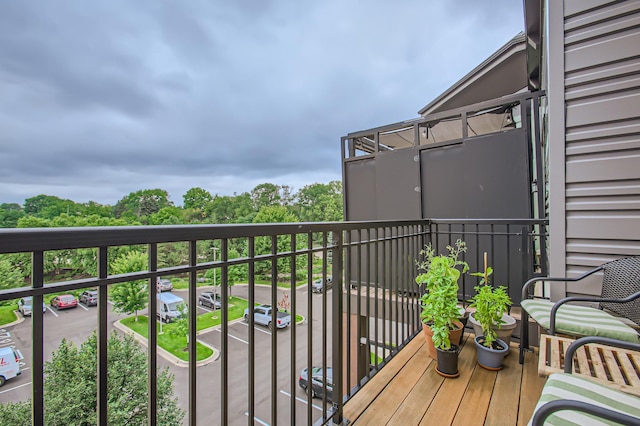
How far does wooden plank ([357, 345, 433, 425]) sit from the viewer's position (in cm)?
Result: 157

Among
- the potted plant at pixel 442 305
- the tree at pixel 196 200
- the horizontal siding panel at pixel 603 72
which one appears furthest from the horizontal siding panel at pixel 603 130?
the tree at pixel 196 200

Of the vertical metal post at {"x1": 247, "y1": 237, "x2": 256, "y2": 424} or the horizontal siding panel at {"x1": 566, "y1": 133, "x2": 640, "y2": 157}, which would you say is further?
the horizontal siding panel at {"x1": 566, "y1": 133, "x2": 640, "y2": 157}

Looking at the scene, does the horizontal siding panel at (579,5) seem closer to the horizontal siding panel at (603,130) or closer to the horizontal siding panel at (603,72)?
the horizontal siding panel at (603,72)

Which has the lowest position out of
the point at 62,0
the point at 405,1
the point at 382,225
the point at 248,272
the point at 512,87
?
the point at 248,272

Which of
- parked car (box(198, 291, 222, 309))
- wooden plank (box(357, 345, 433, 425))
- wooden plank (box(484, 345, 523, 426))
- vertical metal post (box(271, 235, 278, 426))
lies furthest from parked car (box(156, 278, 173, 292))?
wooden plank (box(484, 345, 523, 426))

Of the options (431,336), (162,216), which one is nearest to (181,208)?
(162,216)

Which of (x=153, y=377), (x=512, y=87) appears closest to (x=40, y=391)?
(x=153, y=377)

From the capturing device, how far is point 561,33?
2.21 meters

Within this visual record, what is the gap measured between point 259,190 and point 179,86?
990cm

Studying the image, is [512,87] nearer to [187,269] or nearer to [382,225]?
[382,225]

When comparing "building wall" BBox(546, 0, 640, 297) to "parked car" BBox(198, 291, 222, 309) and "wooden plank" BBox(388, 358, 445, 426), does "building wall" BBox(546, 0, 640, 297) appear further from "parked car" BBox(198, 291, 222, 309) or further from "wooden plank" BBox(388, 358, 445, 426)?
"parked car" BBox(198, 291, 222, 309)

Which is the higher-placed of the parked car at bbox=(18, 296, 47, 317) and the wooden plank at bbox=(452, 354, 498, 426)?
the parked car at bbox=(18, 296, 47, 317)

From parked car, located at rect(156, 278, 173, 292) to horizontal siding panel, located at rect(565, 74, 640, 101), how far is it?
289 centimetres

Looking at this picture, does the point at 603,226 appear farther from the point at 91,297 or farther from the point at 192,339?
the point at 91,297
